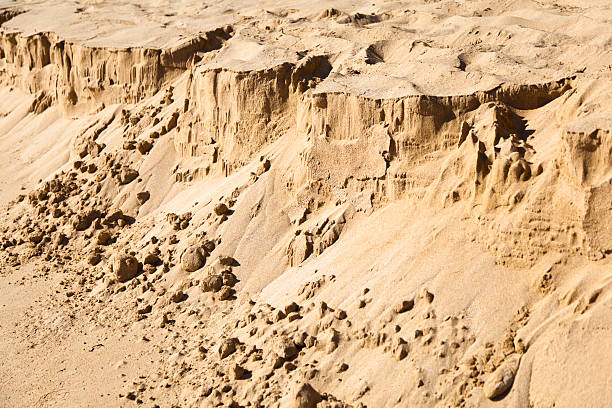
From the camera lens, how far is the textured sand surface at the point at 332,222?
988 centimetres

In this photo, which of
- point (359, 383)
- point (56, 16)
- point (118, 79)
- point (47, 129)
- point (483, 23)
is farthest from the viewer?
point (56, 16)

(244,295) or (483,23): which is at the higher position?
(483,23)

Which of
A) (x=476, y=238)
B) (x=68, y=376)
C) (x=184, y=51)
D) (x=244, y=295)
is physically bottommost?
(x=68, y=376)

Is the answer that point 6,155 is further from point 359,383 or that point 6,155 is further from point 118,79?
point 359,383

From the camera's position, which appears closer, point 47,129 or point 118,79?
point 118,79

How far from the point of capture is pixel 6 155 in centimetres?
2214

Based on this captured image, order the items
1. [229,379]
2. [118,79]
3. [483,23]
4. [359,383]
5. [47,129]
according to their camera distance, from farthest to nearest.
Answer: [47,129] < [118,79] < [483,23] < [229,379] < [359,383]

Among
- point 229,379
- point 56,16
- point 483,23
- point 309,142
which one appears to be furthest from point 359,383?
point 56,16

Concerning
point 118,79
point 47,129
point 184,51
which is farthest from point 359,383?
point 47,129

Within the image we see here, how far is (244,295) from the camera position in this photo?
1314 cm

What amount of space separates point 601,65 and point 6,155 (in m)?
17.1

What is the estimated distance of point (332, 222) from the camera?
1283cm

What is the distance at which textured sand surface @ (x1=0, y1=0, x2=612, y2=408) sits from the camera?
9.88 metres

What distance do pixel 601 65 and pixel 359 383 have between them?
7.06m
